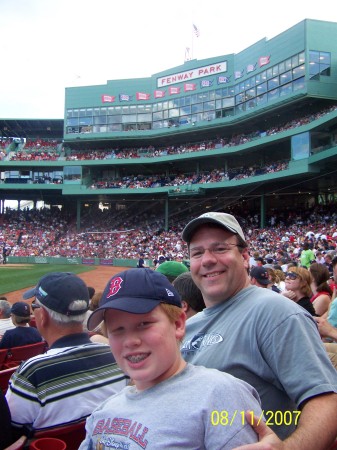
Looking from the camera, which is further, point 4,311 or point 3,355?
point 4,311

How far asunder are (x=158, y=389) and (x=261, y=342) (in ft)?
1.76

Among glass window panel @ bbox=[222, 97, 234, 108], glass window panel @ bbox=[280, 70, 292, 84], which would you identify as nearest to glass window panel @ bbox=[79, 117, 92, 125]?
glass window panel @ bbox=[222, 97, 234, 108]

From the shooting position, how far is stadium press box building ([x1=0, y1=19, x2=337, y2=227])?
32.6m

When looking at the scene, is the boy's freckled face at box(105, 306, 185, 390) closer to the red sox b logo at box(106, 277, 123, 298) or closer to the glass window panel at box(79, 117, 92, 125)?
the red sox b logo at box(106, 277, 123, 298)

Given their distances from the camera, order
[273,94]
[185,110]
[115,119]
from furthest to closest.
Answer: [115,119] < [185,110] < [273,94]

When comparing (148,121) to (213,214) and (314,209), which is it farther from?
(213,214)

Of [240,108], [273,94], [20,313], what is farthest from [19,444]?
[240,108]

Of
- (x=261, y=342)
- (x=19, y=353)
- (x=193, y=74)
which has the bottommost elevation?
(x=19, y=353)

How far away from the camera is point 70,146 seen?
160 ft

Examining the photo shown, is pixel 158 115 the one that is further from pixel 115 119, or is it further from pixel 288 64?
pixel 288 64

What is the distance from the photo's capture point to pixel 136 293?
165 cm

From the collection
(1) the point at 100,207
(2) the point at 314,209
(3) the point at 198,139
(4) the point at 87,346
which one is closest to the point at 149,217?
(1) the point at 100,207

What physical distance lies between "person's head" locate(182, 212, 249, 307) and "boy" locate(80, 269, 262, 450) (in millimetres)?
492

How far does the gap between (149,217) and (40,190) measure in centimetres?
1390
